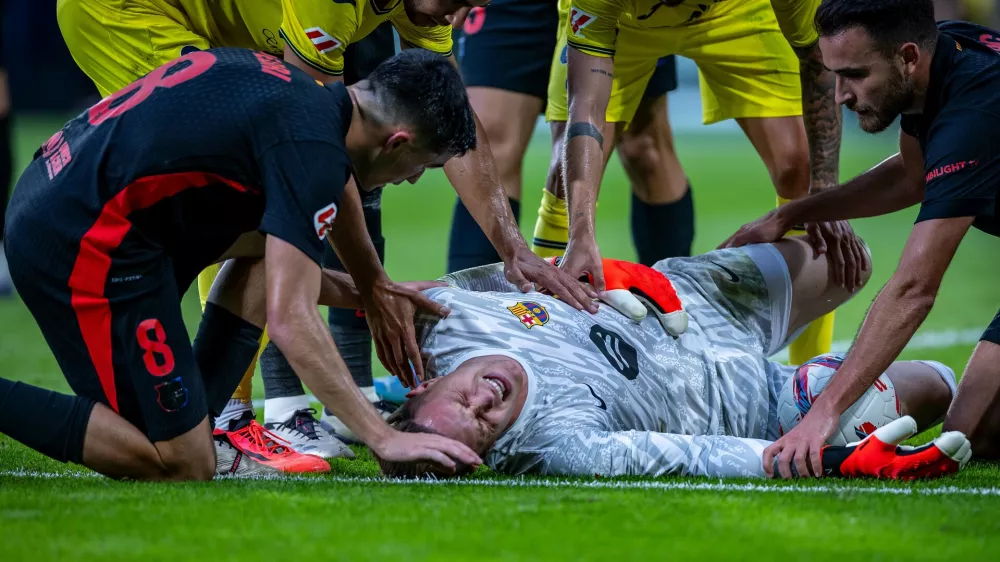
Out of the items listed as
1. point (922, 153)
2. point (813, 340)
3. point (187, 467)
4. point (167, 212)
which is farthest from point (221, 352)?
point (813, 340)

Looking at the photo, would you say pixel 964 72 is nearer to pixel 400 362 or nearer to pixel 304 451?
pixel 400 362

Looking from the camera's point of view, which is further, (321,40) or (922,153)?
(922,153)

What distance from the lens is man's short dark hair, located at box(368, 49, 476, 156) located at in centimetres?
327

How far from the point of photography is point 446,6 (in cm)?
416

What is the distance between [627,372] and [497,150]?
195 cm

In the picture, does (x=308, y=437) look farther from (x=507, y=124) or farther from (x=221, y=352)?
(x=507, y=124)

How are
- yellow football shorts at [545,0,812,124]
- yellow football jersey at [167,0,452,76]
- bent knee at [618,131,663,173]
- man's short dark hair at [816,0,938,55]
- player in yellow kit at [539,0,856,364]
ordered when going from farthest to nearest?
1. bent knee at [618,131,663,173]
2. yellow football shorts at [545,0,812,124]
3. player in yellow kit at [539,0,856,364]
4. yellow football jersey at [167,0,452,76]
5. man's short dark hair at [816,0,938,55]

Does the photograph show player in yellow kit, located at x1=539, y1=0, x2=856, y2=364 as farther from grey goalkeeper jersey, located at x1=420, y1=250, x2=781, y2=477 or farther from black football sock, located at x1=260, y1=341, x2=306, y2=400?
black football sock, located at x1=260, y1=341, x2=306, y2=400

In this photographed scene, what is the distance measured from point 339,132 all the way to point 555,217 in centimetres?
239

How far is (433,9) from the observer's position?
13.7 feet

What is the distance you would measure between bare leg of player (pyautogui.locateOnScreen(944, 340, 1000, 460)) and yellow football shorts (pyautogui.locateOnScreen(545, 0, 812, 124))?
1.65 metres

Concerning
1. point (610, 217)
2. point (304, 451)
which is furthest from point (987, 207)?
point (610, 217)

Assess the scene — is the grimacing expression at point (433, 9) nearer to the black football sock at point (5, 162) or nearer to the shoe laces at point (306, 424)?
the shoe laces at point (306, 424)

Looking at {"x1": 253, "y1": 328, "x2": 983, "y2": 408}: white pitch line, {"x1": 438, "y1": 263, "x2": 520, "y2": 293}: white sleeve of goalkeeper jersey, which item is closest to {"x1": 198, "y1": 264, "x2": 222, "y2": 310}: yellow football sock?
{"x1": 438, "y1": 263, "x2": 520, "y2": 293}: white sleeve of goalkeeper jersey
